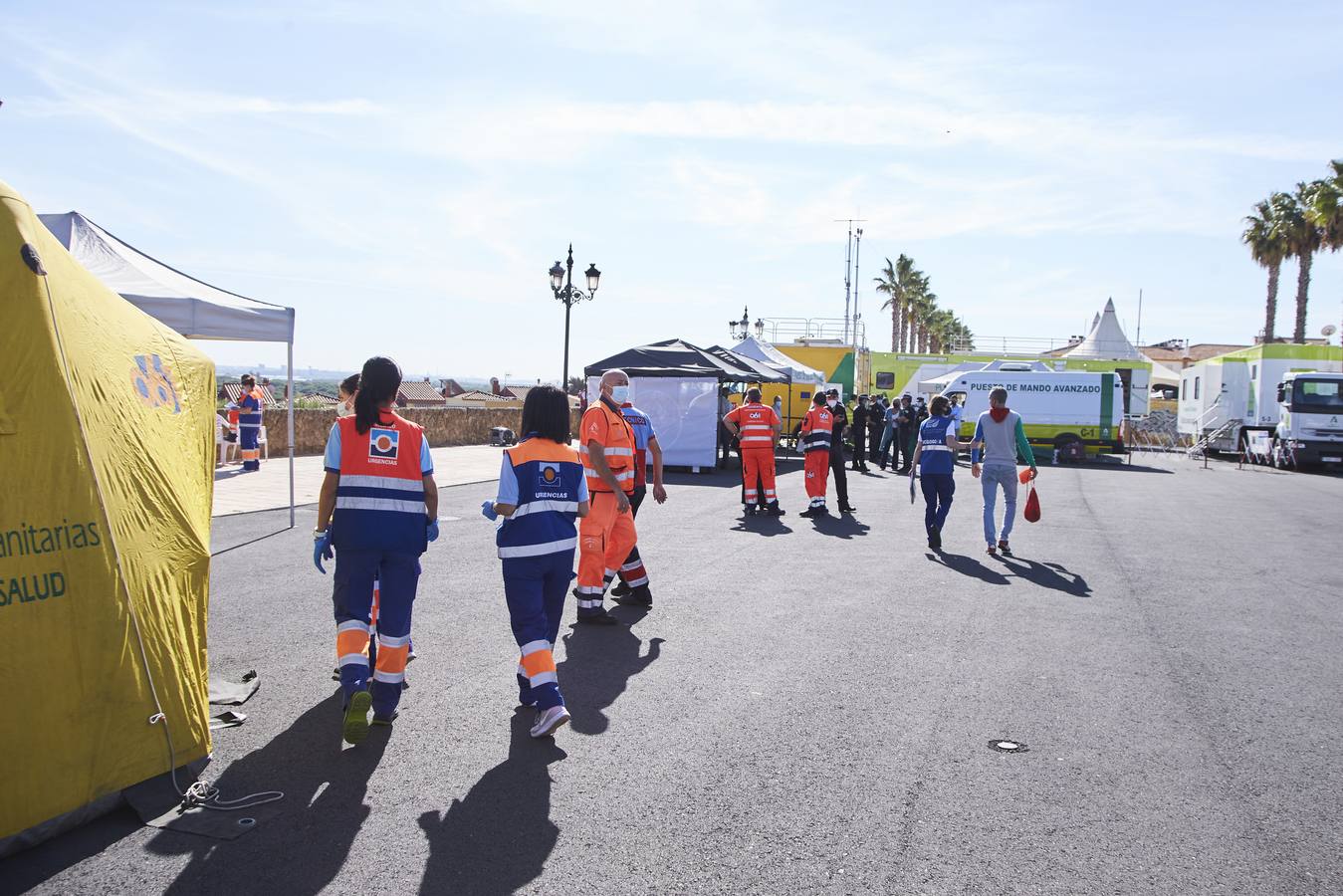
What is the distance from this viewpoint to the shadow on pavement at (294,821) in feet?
10.4

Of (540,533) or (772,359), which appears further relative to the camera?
(772,359)

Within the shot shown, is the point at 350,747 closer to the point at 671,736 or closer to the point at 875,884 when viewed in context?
the point at 671,736

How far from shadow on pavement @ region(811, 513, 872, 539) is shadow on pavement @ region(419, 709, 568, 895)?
7.84 meters

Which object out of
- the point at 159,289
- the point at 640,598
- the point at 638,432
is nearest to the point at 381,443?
the point at 640,598

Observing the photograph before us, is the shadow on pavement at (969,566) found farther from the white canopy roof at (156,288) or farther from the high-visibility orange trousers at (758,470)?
the white canopy roof at (156,288)

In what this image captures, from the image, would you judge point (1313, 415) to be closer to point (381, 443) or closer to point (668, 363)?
point (668, 363)

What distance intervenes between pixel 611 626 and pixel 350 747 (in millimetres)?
2640

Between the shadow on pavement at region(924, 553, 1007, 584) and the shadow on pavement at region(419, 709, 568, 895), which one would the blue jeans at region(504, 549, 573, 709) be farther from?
the shadow on pavement at region(924, 553, 1007, 584)

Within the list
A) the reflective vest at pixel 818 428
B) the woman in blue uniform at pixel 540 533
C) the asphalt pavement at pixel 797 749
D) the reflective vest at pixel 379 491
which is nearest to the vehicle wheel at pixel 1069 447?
the reflective vest at pixel 818 428

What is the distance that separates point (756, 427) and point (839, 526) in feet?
6.00

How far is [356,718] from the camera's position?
4223 mm

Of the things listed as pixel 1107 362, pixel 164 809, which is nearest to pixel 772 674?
pixel 164 809

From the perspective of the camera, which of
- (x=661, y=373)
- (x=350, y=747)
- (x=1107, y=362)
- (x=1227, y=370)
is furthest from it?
(x=1107, y=362)

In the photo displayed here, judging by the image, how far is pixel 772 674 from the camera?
5.62 meters
